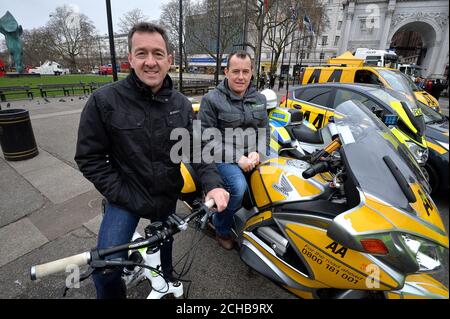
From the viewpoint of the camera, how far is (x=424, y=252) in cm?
144

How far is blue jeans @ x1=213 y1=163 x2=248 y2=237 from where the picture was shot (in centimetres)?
235

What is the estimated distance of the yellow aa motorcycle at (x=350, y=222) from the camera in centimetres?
134

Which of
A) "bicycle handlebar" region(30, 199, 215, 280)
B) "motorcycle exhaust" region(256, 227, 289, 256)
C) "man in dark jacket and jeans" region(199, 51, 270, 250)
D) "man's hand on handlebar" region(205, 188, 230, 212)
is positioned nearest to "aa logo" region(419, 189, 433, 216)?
"motorcycle exhaust" region(256, 227, 289, 256)

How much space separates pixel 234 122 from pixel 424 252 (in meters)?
1.77

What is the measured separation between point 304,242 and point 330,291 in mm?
473

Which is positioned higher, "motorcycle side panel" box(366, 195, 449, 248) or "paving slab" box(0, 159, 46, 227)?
"motorcycle side panel" box(366, 195, 449, 248)

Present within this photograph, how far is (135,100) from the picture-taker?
1629 mm

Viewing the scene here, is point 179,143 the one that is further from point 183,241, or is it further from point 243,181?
point 183,241

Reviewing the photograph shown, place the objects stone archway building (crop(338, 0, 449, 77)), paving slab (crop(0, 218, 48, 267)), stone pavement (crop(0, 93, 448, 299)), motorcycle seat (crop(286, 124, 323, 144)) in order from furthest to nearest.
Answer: stone archway building (crop(338, 0, 449, 77)) < motorcycle seat (crop(286, 124, 323, 144)) < paving slab (crop(0, 218, 48, 267)) < stone pavement (crop(0, 93, 448, 299))

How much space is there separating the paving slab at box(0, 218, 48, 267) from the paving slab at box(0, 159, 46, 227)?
0.63ft

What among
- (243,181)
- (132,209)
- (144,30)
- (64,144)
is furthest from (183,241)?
(64,144)

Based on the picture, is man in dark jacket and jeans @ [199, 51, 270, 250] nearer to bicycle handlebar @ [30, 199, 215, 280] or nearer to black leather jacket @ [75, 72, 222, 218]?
black leather jacket @ [75, 72, 222, 218]

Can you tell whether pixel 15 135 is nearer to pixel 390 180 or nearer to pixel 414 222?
pixel 390 180

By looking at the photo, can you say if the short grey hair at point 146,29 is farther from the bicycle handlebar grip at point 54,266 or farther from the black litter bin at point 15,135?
the black litter bin at point 15,135
